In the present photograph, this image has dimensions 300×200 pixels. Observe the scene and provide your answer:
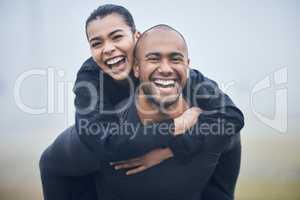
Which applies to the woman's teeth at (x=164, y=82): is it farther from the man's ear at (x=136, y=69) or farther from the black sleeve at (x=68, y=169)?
the black sleeve at (x=68, y=169)

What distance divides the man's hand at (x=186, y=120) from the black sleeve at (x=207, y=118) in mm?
22

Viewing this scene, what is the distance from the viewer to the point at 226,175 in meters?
2.44

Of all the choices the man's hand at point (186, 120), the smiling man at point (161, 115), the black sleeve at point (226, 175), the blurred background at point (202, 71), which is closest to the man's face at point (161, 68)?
the smiling man at point (161, 115)

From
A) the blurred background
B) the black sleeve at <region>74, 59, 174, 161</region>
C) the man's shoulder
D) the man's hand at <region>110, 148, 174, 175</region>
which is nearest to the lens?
the black sleeve at <region>74, 59, 174, 161</region>

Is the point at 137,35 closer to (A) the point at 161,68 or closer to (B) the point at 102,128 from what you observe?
(A) the point at 161,68

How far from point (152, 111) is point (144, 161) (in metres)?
0.27

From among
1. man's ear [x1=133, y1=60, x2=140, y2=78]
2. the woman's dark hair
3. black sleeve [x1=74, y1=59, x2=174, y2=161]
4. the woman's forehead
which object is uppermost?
the woman's dark hair

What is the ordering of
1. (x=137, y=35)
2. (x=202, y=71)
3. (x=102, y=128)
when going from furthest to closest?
1. (x=202, y=71)
2. (x=137, y=35)
3. (x=102, y=128)

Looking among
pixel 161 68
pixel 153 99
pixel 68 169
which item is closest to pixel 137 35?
pixel 161 68

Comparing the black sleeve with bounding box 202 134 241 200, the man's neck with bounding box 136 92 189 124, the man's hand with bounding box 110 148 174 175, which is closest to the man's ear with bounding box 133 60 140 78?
the man's neck with bounding box 136 92 189 124

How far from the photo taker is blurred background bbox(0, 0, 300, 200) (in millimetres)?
2436

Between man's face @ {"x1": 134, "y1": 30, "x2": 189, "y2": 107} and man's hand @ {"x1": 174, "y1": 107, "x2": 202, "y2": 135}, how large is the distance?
0.33 feet

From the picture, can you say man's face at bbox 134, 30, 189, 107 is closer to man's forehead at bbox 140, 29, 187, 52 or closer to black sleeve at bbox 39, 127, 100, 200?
man's forehead at bbox 140, 29, 187, 52

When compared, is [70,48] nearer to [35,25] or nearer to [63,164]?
[35,25]
